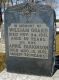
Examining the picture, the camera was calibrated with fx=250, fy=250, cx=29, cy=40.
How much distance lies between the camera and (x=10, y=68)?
5.58m

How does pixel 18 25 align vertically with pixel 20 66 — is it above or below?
above

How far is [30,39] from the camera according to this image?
5.37 m

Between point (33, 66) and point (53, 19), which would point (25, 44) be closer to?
point (33, 66)

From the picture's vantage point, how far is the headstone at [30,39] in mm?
5199

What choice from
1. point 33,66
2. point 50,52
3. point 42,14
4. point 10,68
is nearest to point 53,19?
point 42,14

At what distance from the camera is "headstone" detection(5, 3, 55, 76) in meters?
5.20

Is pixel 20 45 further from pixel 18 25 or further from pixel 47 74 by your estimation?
pixel 47 74

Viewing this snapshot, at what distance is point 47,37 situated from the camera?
5.21 m

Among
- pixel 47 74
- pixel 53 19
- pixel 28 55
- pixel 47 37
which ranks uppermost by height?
pixel 53 19

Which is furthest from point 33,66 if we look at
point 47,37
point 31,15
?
point 31,15

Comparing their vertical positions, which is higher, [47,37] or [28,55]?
[47,37]

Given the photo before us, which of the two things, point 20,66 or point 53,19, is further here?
point 20,66

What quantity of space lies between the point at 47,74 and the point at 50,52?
1.56 feet

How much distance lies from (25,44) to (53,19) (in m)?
0.84
